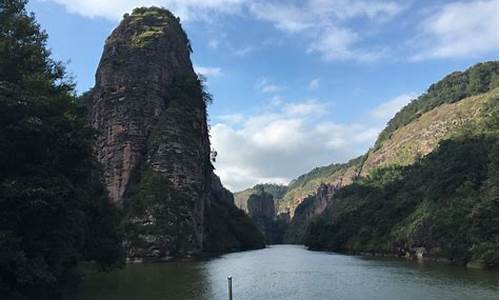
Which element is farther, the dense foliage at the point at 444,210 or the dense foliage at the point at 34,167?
the dense foliage at the point at 444,210

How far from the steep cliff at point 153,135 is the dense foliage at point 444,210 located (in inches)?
1461

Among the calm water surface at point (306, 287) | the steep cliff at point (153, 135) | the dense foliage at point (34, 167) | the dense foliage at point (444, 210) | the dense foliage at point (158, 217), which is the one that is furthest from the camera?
the steep cliff at point (153, 135)

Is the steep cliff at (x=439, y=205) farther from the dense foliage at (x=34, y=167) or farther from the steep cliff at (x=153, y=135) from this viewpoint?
the dense foliage at (x=34, y=167)

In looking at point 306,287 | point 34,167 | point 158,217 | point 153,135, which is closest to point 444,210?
point 306,287

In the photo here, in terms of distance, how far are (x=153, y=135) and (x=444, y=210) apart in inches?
2265

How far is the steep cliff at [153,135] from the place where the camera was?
91000mm

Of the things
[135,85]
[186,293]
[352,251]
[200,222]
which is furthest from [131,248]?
[352,251]

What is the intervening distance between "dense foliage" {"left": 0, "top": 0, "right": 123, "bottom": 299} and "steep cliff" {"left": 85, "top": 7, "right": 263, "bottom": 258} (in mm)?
56882

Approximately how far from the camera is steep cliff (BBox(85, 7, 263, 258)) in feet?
299

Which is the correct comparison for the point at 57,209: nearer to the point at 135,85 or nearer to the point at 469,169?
the point at 469,169

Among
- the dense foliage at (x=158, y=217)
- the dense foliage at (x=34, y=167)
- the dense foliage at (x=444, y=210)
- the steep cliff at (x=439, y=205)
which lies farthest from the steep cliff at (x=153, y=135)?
the dense foliage at (x=34, y=167)

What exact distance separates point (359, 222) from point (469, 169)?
47.4m

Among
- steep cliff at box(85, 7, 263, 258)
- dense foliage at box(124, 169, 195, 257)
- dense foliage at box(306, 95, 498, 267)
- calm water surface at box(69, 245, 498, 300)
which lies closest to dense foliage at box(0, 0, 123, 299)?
calm water surface at box(69, 245, 498, 300)

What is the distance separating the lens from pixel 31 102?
2695 cm
